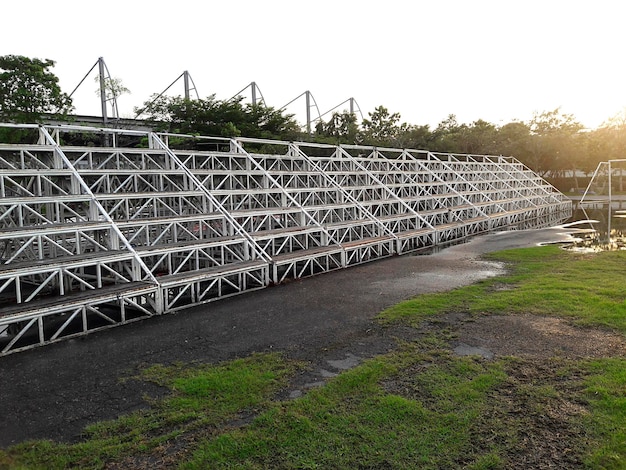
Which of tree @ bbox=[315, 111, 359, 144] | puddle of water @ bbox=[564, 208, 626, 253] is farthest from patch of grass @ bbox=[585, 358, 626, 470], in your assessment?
tree @ bbox=[315, 111, 359, 144]

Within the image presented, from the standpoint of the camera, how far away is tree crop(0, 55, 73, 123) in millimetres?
23828

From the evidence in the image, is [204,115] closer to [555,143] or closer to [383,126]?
[383,126]

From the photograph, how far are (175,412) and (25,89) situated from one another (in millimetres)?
23363

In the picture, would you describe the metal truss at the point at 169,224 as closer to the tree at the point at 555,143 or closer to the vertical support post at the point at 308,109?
the vertical support post at the point at 308,109

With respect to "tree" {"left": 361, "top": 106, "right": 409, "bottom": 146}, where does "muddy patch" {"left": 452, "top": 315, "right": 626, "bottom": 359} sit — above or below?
below

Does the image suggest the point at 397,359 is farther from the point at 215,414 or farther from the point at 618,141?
the point at 618,141

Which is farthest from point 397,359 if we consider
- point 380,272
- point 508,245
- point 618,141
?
point 618,141

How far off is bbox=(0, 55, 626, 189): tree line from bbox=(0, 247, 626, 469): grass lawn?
2200 cm

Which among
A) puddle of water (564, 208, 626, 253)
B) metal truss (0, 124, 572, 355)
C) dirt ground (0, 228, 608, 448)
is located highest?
metal truss (0, 124, 572, 355)

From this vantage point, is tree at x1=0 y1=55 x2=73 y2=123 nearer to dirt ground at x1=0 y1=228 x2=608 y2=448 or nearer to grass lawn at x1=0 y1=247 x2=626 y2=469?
dirt ground at x1=0 y1=228 x2=608 y2=448

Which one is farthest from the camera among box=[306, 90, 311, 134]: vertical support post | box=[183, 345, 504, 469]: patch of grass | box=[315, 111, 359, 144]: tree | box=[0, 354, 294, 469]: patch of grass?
box=[315, 111, 359, 144]: tree

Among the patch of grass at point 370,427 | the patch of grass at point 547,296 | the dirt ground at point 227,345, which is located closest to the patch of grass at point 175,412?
the dirt ground at point 227,345

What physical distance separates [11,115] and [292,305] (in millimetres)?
19773

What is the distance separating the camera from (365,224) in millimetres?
21078
